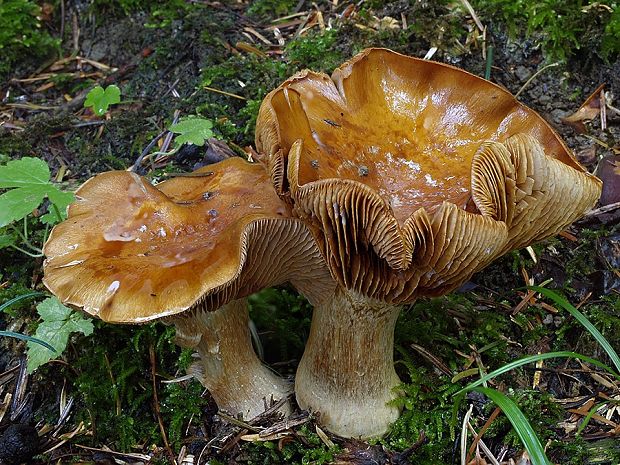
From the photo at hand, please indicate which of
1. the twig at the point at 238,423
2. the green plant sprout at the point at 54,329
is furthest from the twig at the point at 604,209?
the green plant sprout at the point at 54,329

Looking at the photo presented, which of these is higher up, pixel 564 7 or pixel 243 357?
pixel 564 7

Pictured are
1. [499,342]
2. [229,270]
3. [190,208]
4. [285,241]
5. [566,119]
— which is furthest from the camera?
[566,119]

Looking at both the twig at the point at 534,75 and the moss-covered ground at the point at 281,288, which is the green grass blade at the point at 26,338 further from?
the twig at the point at 534,75

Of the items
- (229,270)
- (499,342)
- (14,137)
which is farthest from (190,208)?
(14,137)

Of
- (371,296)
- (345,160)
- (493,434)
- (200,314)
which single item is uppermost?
(345,160)

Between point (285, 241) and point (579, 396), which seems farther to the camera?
point (579, 396)

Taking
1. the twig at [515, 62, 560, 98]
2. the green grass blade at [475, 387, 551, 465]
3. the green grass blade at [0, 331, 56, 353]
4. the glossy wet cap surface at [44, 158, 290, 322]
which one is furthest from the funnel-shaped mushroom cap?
the twig at [515, 62, 560, 98]

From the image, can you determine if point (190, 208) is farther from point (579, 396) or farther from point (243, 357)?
point (579, 396)
